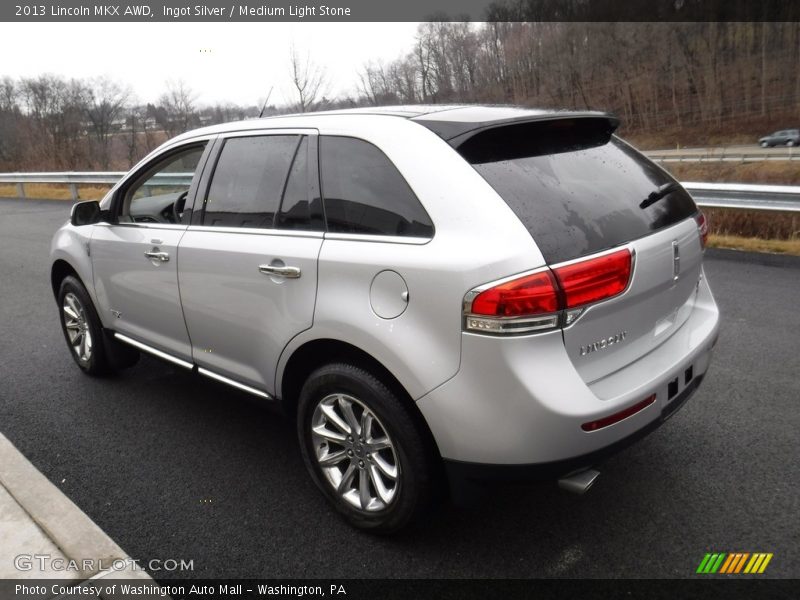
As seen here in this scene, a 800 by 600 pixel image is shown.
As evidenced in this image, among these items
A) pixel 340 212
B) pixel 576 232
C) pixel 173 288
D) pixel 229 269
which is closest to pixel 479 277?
pixel 576 232

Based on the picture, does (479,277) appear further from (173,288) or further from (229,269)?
(173,288)

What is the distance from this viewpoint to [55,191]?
20.6m

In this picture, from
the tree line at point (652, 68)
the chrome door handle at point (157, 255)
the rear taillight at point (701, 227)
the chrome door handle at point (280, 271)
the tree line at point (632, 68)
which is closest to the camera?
the chrome door handle at point (280, 271)

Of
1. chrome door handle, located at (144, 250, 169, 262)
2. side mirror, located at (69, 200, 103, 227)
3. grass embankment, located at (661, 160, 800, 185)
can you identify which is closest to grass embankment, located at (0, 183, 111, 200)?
side mirror, located at (69, 200, 103, 227)

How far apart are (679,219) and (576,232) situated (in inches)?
28.7

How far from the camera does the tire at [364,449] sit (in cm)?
242

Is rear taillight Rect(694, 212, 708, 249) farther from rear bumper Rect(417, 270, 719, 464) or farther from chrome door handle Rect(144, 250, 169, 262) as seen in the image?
chrome door handle Rect(144, 250, 169, 262)

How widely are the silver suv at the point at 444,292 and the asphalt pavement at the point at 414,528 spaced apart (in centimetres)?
28

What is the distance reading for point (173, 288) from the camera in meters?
3.52

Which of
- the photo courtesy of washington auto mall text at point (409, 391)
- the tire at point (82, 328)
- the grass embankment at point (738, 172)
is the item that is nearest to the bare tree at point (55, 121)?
the grass embankment at point (738, 172)

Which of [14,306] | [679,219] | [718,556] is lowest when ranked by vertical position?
Answer: [718,556]

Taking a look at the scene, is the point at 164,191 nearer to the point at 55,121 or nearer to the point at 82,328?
the point at 82,328

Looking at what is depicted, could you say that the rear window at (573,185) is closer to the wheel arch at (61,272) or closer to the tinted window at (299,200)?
the tinted window at (299,200)

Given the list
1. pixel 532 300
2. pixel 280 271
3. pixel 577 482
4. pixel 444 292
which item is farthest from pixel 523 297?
pixel 280 271
